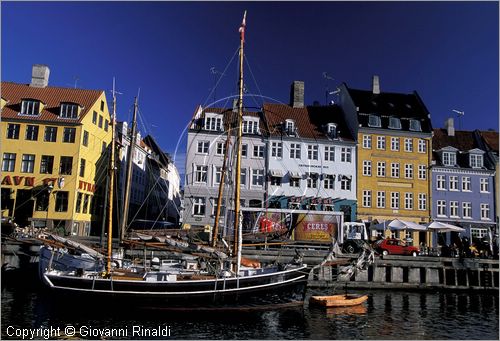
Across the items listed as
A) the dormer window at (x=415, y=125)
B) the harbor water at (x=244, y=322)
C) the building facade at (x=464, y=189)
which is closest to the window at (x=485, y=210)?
the building facade at (x=464, y=189)

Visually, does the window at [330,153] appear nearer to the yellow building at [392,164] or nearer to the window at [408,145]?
the yellow building at [392,164]

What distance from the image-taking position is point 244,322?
2050cm

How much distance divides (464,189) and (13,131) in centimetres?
4811

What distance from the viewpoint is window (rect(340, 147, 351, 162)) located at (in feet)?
153

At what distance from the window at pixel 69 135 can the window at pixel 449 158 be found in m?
40.1

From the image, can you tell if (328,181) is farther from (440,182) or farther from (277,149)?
(440,182)

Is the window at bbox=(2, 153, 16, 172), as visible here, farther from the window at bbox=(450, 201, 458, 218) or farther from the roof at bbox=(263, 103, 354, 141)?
the window at bbox=(450, 201, 458, 218)

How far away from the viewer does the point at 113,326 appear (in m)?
18.9

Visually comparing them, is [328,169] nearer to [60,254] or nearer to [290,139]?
[290,139]

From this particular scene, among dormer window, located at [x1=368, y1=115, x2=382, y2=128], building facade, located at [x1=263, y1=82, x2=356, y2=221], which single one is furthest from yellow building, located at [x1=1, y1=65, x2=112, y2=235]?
dormer window, located at [x1=368, y1=115, x2=382, y2=128]

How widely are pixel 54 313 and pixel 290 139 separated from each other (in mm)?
31183

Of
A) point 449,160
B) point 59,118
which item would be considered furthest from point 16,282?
point 449,160

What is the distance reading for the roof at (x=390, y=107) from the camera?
4784 cm

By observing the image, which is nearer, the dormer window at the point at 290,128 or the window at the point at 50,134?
the window at the point at 50,134
